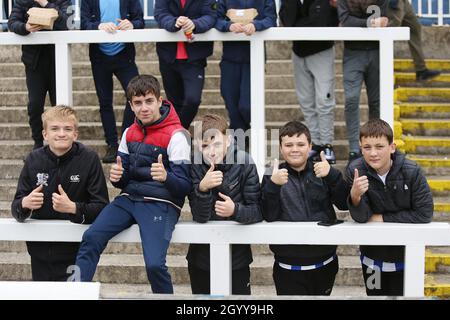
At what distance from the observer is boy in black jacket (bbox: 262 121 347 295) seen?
3.90m

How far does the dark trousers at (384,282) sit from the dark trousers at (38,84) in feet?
11.2

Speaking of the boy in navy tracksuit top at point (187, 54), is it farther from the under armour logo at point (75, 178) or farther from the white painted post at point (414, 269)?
the white painted post at point (414, 269)

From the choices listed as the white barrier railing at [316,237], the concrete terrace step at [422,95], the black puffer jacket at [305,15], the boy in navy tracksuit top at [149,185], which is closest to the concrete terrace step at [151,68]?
the concrete terrace step at [422,95]

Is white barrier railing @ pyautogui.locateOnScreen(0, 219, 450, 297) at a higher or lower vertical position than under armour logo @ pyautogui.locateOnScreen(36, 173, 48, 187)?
lower

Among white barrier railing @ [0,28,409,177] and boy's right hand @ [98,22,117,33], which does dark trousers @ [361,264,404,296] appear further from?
boy's right hand @ [98,22,117,33]

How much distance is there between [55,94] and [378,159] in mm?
3349

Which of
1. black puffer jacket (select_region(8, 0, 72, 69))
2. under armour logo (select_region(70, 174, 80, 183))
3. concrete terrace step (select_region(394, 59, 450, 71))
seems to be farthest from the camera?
concrete terrace step (select_region(394, 59, 450, 71))

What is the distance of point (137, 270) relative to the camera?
556 cm

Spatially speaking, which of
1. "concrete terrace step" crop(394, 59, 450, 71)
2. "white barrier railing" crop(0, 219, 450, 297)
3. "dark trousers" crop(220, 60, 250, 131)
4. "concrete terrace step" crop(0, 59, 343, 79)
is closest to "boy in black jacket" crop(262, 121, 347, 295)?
"white barrier railing" crop(0, 219, 450, 297)

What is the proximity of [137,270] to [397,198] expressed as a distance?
226 centimetres

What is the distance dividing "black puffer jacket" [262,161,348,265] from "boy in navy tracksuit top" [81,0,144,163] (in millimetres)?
2632

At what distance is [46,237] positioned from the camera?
3.64m

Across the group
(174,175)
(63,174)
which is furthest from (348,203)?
(63,174)

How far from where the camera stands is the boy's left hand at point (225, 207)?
368 cm
